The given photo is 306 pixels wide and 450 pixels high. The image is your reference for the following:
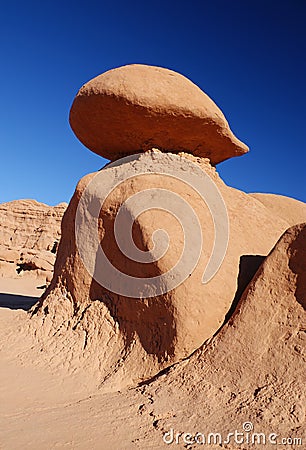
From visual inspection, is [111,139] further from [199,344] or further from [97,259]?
[199,344]

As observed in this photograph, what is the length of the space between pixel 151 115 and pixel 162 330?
295 cm

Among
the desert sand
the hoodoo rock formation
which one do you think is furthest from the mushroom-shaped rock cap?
the hoodoo rock formation

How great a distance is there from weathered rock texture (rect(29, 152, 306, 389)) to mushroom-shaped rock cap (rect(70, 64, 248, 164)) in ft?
1.49

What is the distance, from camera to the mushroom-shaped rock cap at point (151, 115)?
196 inches

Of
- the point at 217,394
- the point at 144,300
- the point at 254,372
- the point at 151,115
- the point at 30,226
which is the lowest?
the point at 217,394

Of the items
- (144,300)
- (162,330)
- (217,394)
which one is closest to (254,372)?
(217,394)

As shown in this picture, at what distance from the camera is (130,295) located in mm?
4109

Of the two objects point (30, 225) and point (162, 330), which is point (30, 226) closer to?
point (30, 225)

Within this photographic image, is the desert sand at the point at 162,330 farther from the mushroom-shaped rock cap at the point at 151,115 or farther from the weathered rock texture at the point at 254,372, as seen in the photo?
the mushroom-shaped rock cap at the point at 151,115

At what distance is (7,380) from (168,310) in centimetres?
189

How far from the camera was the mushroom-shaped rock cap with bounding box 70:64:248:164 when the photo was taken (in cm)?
497

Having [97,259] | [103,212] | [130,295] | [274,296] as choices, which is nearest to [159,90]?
[103,212]

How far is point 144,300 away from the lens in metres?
3.92

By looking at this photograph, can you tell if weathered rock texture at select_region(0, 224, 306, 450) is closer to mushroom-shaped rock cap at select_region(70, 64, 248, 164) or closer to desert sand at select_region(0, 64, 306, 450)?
desert sand at select_region(0, 64, 306, 450)
